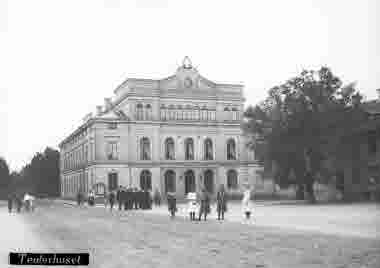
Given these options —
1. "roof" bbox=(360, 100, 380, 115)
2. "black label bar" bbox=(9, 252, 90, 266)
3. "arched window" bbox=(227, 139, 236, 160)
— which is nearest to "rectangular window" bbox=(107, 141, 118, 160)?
"arched window" bbox=(227, 139, 236, 160)

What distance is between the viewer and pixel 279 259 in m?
12.1

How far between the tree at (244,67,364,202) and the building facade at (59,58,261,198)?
2349cm

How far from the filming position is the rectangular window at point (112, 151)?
6664 centimetres

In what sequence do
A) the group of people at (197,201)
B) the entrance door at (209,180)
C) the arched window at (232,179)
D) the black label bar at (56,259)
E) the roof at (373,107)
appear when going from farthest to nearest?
the arched window at (232,179), the entrance door at (209,180), the roof at (373,107), the group of people at (197,201), the black label bar at (56,259)

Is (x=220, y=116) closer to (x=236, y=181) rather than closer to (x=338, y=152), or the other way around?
(x=236, y=181)

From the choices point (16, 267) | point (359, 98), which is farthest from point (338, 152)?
point (16, 267)

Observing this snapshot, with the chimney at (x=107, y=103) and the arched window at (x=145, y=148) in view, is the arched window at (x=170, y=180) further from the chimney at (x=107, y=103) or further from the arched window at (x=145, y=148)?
the chimney at (x=107, y=103)

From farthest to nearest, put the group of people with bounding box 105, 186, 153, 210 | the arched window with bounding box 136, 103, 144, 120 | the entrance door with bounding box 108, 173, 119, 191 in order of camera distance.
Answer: the arched window with bounding box 136, 103, 144, 120 → the entrance door with bounding box 108, 173, 119, 191 → the group of people with bounding box 105, 186, 153, 210

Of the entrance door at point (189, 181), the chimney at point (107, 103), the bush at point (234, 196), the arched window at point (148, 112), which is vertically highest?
the chimney at point (107, 103)

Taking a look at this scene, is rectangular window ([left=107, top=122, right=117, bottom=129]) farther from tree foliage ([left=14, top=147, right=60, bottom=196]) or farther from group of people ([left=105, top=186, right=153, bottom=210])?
tree foliage ([left=14, top=147, right=60, bottom=196])

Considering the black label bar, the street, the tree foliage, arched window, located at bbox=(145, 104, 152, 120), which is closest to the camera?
the black label bar

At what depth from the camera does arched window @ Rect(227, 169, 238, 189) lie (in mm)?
71250

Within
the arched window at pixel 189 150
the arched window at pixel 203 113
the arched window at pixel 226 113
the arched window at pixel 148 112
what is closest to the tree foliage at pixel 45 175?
the arched window at pixel 189 150

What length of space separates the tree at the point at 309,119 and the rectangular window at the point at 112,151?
81.8 ft
